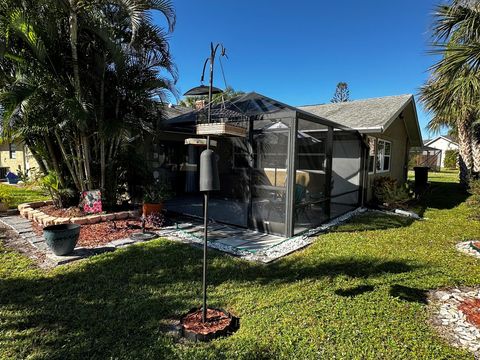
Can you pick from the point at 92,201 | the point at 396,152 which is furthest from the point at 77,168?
the point at 396,152

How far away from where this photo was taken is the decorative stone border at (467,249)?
16.8 ft

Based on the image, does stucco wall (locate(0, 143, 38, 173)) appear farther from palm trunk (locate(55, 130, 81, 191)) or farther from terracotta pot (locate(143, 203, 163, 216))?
terracotta pot (locate(143, 203, 163, 216))

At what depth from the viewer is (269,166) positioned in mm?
5844

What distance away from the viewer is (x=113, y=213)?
6.70m

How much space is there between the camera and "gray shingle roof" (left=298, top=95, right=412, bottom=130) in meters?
8.84

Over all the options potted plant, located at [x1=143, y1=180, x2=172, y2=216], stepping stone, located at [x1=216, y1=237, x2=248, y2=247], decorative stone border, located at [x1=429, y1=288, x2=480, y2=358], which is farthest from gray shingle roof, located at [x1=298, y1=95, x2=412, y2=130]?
potted plant, located at [x1=143, y1=180, x2=172, y2=216]

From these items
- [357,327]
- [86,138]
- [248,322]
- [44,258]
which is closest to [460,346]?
[357,327]

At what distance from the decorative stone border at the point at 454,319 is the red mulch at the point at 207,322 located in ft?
7.30

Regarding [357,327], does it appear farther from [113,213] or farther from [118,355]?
[113,213]

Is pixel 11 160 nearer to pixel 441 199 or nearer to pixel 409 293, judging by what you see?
pixel 409 293

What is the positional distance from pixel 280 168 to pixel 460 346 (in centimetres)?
388

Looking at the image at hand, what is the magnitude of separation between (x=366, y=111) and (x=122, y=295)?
Result: 10262 mm

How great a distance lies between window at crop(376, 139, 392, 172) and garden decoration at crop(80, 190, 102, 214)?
10237 millimetres

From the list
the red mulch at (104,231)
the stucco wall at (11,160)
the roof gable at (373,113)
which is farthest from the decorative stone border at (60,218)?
the stucco wall at (11,160)
